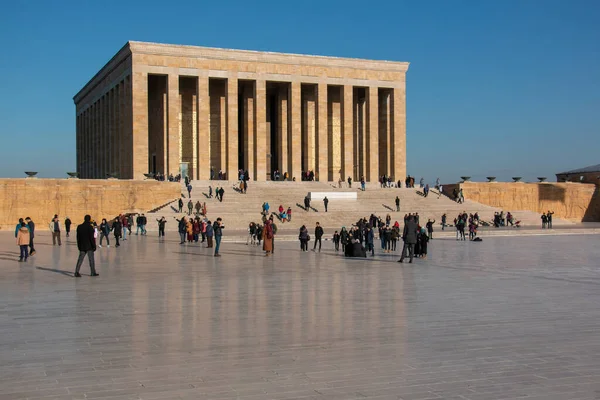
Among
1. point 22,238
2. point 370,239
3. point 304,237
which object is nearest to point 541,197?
point 304,237

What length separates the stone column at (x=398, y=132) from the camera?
49.9 m

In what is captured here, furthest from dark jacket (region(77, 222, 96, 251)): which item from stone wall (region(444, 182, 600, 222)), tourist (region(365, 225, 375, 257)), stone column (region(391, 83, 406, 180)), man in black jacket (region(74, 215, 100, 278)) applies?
stone column (region(391, 83, 406, 180))

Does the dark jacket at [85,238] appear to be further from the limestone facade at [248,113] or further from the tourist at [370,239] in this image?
the limestone facade at [248,113]

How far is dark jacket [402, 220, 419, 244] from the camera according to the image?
53.6 ft

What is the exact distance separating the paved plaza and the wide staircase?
19.5m

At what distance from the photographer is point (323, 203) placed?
3850cm

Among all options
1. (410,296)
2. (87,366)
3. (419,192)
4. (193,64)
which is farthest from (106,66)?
(87,366)

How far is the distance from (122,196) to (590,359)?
34.6 m

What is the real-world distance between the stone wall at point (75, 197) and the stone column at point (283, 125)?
11.4 m

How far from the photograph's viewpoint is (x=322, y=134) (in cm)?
4800

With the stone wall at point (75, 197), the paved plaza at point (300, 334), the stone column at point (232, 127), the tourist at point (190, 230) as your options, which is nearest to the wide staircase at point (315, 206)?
the stone wall at point (75, 197)

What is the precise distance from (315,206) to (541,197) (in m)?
19.0

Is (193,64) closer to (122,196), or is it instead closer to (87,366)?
(122,196)

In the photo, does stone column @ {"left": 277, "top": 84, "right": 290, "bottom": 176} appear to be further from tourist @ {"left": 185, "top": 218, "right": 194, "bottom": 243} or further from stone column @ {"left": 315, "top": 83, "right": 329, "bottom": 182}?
tourist @ {"left": 185, "top": 218, "right": 194, "bottom": 243}
